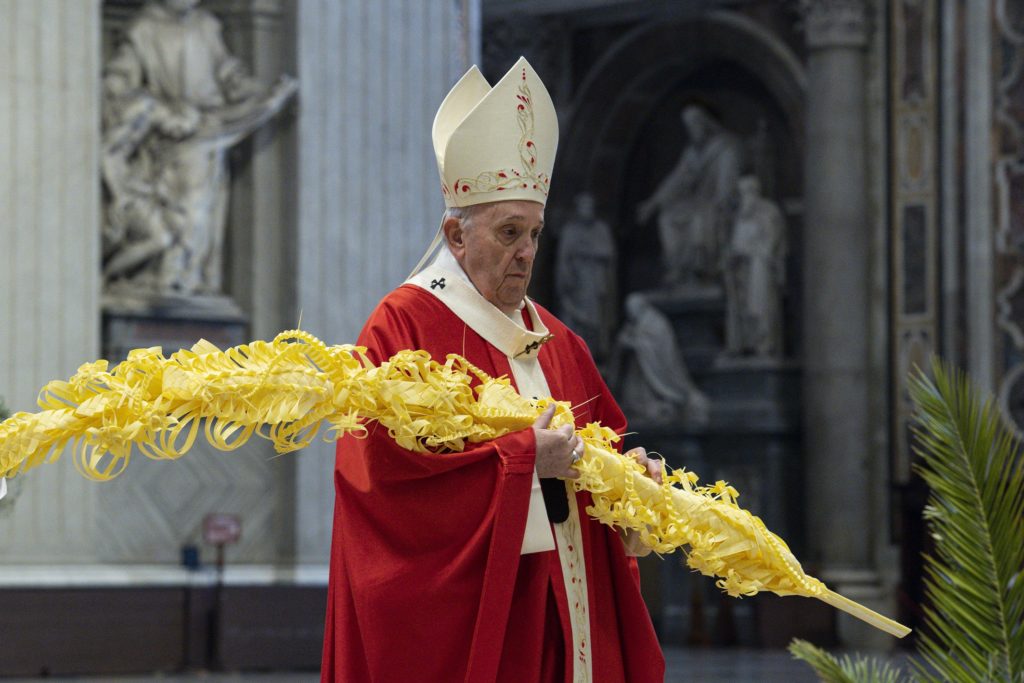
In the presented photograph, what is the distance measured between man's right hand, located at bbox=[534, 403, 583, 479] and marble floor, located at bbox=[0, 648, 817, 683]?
5843mm

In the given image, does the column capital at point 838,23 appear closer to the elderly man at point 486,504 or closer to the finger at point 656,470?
the elderly man at point 486,504

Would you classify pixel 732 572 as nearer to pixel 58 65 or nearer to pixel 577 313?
pixel 58 65

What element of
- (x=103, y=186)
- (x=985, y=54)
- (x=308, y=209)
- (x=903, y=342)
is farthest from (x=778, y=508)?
(x=103, y=186)

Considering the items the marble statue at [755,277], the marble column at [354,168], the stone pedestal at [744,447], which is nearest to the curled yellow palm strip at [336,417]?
the marble column at [354,168]

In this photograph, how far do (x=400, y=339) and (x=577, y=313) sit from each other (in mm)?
13738

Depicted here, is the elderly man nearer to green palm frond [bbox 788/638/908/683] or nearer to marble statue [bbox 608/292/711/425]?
green palm frond [bbox 788/638/908/683]

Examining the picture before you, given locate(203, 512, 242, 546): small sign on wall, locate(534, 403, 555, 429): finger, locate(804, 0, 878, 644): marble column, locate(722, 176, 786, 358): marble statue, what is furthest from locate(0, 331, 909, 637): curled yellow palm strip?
locate(722, 176, 786, 358): marble statue

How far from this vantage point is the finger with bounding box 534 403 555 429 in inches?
149

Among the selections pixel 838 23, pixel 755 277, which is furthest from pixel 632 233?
pixel 838 23

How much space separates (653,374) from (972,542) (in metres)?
12.4

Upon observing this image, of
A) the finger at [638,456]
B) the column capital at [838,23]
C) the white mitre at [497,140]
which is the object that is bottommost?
the finger at [638,456]

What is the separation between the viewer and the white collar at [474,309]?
411cm

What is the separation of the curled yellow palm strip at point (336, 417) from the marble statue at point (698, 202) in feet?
42.7

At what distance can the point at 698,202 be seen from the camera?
674 inches
